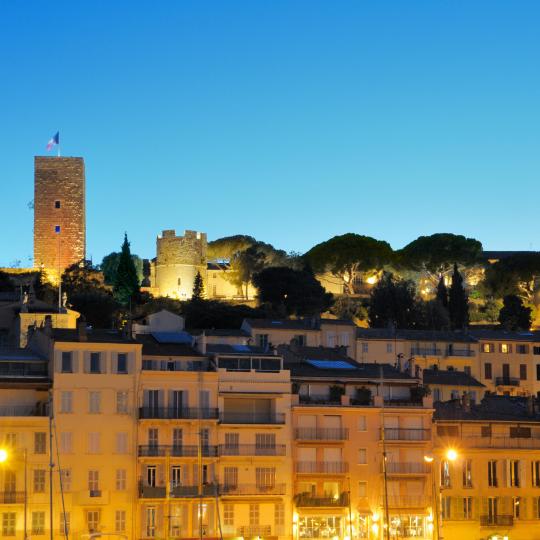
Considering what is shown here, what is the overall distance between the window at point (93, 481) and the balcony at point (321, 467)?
1037 cm

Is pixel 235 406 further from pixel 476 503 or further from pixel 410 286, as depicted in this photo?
pixel 410 286

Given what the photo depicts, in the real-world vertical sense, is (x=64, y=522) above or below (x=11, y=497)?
below

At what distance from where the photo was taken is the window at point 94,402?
70125mm

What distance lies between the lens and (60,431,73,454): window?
69.2 m

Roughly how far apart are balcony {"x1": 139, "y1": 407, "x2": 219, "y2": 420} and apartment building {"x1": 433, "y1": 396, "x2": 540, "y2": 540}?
12425mm

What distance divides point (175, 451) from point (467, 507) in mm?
16178

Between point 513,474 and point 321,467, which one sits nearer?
point 321,467

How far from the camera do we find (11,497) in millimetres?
67438

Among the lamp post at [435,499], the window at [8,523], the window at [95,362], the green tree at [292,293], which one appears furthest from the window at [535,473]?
the green tree at [292,293]

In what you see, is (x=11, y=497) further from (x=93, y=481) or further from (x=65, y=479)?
(x=93, y=481)

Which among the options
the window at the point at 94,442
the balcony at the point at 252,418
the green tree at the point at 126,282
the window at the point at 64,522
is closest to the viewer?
the window at the point at 64,522

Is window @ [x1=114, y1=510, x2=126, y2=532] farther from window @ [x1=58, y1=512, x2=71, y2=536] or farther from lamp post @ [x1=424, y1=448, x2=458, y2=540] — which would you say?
lamp post @ [x1=424, y1=448, x2=458, y2=540]

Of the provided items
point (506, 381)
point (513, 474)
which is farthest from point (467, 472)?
point (506, 381)

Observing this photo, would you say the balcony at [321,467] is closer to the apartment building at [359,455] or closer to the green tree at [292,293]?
the apartment building at [359,455]
